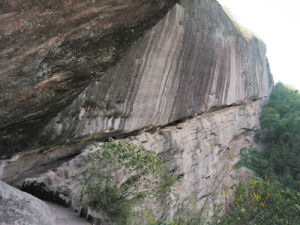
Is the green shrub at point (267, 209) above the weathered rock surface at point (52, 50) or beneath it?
beneath

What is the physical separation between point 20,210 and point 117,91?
3622mm

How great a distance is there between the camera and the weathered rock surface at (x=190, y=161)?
5.15 meters

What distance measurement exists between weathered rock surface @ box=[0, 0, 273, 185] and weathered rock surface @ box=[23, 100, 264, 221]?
1.85ft

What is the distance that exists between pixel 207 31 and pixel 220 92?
160 inches

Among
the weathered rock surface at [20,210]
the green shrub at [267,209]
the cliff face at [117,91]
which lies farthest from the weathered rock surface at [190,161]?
the weathered rock surface at [20,210]

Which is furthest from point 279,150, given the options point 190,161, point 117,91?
point 117,91

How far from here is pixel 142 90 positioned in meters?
6.61

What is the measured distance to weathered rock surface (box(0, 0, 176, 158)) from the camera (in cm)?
334

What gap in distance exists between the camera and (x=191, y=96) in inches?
346

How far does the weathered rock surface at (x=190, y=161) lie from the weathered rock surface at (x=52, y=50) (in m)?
1.12

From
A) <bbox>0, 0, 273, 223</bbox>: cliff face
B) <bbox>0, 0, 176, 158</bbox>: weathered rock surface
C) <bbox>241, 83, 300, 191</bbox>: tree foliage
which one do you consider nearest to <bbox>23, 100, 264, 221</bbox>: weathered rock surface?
<bbox>0, 0, 273, 223</bbox>: cliff face

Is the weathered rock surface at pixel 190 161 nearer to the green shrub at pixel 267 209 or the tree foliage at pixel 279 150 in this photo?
the green shrub at pixel 267 209

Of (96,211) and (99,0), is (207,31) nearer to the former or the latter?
(99,0)

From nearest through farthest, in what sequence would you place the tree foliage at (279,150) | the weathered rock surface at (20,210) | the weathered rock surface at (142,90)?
the weathered rock surface at (20,210) → the weathered rock surface at (142,90) → the tree foliage at (279,150)
